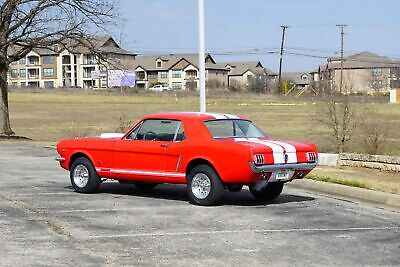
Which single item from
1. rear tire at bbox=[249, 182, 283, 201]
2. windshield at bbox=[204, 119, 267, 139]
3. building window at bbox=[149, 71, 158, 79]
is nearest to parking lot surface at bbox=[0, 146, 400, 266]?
rear tire at bbox=[249, 182, 283, 201]

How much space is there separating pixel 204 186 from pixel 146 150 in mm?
1287

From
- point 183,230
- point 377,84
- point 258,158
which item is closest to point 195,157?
point 258,158

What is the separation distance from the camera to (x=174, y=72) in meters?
156

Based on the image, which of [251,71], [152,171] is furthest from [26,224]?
[251,71]

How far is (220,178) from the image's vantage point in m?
11.1

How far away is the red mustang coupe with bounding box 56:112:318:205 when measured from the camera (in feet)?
35.9

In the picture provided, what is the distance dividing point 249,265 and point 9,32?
2420 cm

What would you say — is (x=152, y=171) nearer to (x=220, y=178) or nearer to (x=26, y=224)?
(x=220, y=178)

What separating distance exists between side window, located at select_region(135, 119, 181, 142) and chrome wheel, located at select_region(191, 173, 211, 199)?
87 cm

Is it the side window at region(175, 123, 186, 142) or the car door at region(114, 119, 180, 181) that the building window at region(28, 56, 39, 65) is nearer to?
the car door at region(114, 119, 180, 181)

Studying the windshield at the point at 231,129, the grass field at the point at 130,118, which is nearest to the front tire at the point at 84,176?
the windshield at the point at 231,129

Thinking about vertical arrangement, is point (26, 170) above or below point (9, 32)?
below

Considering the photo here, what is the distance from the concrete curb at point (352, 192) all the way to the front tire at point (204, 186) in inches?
117

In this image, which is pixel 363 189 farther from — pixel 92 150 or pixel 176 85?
pixel 176 85
